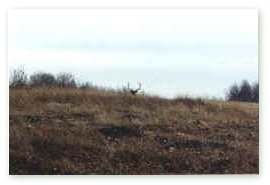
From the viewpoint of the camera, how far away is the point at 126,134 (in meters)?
3.46

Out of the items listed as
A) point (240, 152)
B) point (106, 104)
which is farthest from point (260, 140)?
point (106, 104)

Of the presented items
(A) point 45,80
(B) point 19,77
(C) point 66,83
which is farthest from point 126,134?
(B) point 19,77

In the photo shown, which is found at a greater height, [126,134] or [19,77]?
[19,77]

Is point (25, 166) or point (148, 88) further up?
point (148, 88)

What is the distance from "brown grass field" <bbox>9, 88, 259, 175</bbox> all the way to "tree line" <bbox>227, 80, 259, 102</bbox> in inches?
1.6

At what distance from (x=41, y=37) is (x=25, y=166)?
0.80 meters

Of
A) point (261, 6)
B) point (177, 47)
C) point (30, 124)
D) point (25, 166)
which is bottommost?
point (25, 166)

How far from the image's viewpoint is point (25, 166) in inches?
135

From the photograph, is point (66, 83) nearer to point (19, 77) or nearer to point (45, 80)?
point (45, 80)

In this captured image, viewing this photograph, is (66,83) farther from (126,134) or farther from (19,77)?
(126,134)

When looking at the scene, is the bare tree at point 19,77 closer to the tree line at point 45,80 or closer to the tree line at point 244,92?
the tree line at point 45,80

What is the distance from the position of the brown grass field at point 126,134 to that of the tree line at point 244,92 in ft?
0.13

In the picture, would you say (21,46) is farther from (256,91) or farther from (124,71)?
(256,91)

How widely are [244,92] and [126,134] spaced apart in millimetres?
778
